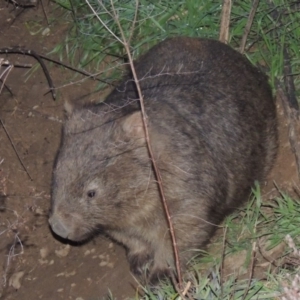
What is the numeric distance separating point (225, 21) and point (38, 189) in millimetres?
1927

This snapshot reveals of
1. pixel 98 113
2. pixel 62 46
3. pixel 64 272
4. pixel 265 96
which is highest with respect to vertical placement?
pixel 98 113

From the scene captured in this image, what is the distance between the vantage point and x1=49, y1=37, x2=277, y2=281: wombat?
15.2 ft

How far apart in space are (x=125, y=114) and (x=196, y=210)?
2.41 feet

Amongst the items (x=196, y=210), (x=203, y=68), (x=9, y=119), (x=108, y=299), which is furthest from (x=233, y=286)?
(x=9, y=119)

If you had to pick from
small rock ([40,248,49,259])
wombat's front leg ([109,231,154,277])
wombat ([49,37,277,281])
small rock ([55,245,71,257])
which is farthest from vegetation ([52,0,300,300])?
small rock ([40,248,49,259])

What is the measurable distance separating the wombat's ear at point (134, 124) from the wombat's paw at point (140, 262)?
1.13 meters

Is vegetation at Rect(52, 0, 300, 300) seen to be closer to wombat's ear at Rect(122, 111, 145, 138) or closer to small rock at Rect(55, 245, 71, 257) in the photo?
wombat's ear at Rect(122, 111, 145, 138)

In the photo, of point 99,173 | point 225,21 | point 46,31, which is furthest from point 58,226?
point 46,31

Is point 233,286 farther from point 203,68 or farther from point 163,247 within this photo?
point 203,68

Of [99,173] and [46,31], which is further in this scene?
[46,31]

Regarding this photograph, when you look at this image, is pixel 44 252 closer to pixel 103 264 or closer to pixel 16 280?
pixel 16 280

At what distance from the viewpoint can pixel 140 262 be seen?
5480 mm

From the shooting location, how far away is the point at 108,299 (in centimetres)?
521

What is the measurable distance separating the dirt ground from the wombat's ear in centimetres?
94
